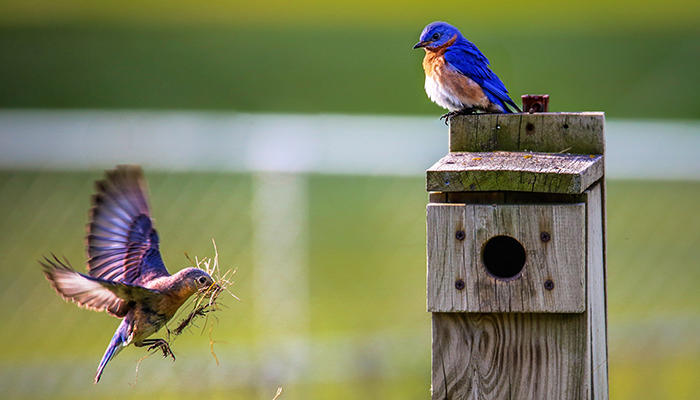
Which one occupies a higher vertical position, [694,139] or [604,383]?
[694,139]

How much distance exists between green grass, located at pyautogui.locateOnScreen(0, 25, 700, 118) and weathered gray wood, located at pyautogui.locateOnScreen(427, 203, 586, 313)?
39.0 feet

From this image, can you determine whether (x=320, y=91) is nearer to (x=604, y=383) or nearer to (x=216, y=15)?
(x=216, y=15)

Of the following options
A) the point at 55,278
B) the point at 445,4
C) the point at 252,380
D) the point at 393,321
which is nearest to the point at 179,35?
the point at 445,4

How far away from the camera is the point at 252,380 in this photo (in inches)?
207

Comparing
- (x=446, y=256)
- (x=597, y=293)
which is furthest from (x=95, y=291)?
(x=597, y=293)

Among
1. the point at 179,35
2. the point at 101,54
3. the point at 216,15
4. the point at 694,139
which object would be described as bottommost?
the point at 694,139

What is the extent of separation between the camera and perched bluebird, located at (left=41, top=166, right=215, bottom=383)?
2.36m

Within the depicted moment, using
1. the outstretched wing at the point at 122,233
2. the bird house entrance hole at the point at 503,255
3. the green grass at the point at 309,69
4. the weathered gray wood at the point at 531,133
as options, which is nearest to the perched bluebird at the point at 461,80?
the weathered gray wood at the point at 531,133

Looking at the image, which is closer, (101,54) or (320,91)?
(320,91)

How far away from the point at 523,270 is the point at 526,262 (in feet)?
0.08

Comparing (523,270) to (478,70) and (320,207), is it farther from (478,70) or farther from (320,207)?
(320,207)

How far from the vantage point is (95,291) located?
7.90ft

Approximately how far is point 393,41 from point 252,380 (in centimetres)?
1645

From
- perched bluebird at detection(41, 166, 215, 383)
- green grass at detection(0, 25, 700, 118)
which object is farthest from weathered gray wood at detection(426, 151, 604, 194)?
green grass at detection(0, 25, 700, 118)
